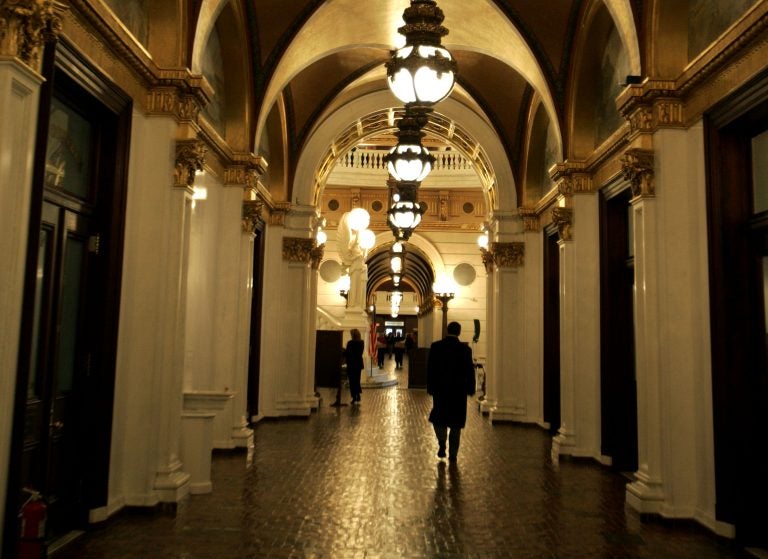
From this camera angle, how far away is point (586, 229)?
9273mm

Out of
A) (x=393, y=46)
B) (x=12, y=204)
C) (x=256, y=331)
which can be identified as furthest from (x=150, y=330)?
(x=393, y=46)

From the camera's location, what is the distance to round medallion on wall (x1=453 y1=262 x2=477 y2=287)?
84.2 ft

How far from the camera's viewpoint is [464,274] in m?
25.7

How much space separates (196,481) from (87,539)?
5.34 feet

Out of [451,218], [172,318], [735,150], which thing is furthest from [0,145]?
[451,218]

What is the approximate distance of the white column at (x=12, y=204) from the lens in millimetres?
3793

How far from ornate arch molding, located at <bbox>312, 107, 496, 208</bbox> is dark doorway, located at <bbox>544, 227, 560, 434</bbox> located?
8.31 ft

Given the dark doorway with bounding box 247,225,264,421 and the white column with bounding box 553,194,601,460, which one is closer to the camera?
the white column with bounding box 553,194,601,460

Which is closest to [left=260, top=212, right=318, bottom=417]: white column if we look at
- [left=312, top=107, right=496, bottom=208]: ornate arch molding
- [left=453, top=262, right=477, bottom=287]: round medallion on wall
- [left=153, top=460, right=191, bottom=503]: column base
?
[left=312, top=107, right=496, bottom=208]: ornate arch molding

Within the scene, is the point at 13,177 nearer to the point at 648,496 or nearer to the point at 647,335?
the point at 647,335

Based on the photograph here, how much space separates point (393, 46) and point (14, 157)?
9014mm

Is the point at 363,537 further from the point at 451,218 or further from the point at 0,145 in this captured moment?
the point at 451,218

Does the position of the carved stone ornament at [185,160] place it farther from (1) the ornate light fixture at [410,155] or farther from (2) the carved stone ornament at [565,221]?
(2) the carved stone ornament at [565,221]

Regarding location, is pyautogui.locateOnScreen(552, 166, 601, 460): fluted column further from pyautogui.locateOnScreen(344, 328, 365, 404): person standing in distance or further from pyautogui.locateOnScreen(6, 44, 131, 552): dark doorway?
pyautogui.locateOnScreen(344, 328, 365, 404): person standing in distance
